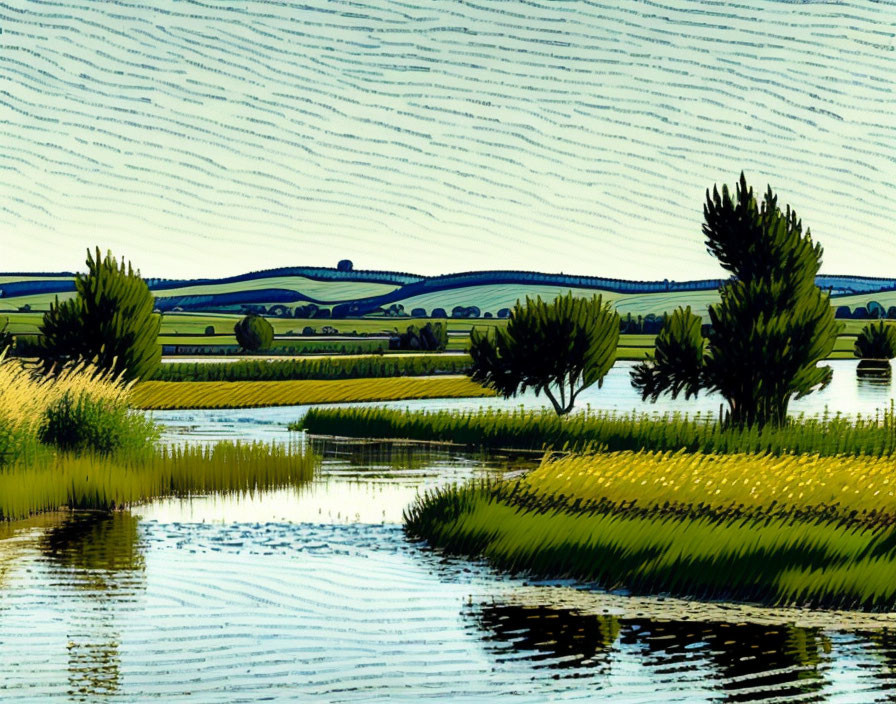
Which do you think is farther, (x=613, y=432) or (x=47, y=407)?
(x=613, y=432)

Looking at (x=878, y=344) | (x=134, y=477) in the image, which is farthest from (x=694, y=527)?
(x=878, y=344)

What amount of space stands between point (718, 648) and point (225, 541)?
1193cm

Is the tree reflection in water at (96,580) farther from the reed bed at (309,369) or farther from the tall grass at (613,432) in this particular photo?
the reed bed at (309,369)

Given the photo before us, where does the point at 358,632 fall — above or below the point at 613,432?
below

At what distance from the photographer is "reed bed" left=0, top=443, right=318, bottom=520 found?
31.7 m

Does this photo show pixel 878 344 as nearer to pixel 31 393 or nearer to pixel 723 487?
pixel 31 393

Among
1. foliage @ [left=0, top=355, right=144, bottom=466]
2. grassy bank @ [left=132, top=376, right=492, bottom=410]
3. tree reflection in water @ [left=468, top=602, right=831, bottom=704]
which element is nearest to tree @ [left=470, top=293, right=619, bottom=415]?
grassy bank @ [left=132, top=376, right=492, bottom=410]

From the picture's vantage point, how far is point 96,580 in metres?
22.2

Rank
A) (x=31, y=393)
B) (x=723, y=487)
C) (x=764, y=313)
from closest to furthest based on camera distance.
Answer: (x=723, y=487) < (x=31, y=393) < (x=764, y=313)

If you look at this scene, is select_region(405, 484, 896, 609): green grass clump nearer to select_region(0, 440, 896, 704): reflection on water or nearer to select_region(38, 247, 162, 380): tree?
select_region(0, 440, 896, 704): reflection on water

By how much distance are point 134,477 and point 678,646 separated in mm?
19476

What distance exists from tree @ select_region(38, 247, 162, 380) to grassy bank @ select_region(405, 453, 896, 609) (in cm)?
3178

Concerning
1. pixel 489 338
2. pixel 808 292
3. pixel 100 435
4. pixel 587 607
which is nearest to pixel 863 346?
pixel 489 338

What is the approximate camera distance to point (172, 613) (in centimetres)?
1925
